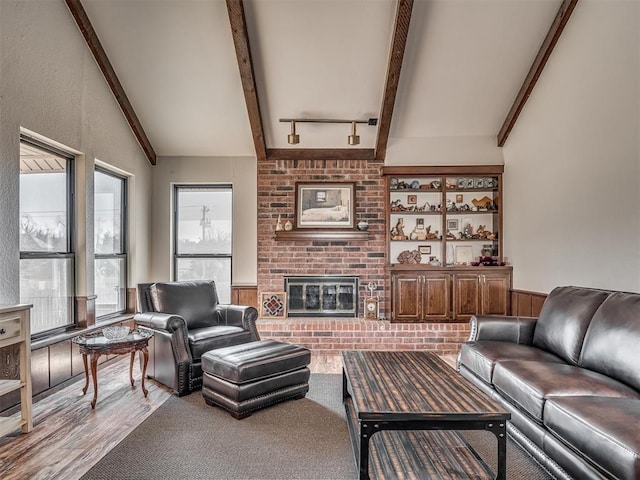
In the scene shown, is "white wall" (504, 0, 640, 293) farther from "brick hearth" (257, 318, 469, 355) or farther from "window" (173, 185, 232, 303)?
"window" (173, 185, 232, 303)

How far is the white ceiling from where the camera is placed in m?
3.96

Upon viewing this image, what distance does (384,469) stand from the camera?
2.07m

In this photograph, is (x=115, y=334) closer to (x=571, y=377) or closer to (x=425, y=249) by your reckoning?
(x=571, y=377)

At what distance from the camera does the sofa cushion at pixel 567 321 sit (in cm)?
292

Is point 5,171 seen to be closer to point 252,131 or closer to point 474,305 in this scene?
point 252,131

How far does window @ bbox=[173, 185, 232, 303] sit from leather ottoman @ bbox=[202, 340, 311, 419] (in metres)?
2.58

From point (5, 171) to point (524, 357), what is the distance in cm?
406

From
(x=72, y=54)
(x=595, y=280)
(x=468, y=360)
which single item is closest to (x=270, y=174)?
(x=72, y=54)

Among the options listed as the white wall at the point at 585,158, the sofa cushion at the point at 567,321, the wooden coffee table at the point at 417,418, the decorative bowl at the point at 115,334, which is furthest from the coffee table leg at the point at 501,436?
the decorative bowl at the point at 115,334

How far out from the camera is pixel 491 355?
2.99m

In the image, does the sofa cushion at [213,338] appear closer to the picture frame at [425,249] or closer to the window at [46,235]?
the window at [46,235]

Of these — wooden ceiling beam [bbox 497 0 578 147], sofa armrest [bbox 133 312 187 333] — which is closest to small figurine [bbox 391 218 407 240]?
wooden ceiling beam [bbox 497 0 578 147]

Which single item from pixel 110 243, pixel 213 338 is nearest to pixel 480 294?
pixel 213 338

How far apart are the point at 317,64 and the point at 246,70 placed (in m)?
0.78
